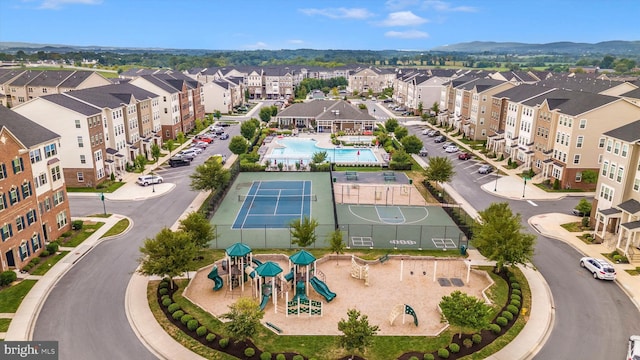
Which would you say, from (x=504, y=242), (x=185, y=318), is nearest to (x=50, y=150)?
(x=185, y=318)

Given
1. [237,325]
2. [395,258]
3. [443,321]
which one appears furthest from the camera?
[395,258]

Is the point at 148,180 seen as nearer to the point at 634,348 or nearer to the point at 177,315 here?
the point at 177,315

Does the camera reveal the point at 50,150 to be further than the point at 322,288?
Yes

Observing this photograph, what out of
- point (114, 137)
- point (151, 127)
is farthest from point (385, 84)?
point (114, 137)

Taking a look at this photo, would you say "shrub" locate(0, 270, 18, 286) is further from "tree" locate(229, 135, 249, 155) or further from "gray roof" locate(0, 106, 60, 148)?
"tree" locate(229, 135, 249, 155)

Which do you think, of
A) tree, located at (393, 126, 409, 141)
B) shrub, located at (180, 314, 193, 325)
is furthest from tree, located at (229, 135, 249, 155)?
shrub, located at (180, 314, 193, 325)

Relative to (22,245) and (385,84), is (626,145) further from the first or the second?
(385,84)

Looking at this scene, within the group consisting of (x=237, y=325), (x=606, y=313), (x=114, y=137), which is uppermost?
(x=114, y=137)
